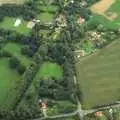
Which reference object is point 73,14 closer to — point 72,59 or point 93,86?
Result: point 72,59

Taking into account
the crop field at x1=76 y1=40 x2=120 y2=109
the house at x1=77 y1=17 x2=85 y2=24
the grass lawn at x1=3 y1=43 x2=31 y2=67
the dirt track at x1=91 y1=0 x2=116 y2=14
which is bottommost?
the crop field at x1=76 y1=40 x2=120 y2=109

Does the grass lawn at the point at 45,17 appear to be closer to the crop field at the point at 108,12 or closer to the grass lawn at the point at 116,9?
the crop field at the point at 108,12

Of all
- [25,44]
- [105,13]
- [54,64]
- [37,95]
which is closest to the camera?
[37,95]

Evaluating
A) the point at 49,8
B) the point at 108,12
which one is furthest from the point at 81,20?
the point at 49,8

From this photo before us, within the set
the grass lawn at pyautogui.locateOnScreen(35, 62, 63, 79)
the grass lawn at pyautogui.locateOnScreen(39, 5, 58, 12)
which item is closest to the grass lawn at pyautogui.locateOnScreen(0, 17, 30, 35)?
the grass lawn at pyautogui.locateOnScreen(39, 5, 58, 12)

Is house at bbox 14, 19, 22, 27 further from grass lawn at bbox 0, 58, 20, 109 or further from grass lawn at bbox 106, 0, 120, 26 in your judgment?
grass lawn at bbox 106, 0, 120, 26

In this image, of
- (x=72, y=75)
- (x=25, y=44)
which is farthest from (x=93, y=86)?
(x=25, y=44)
